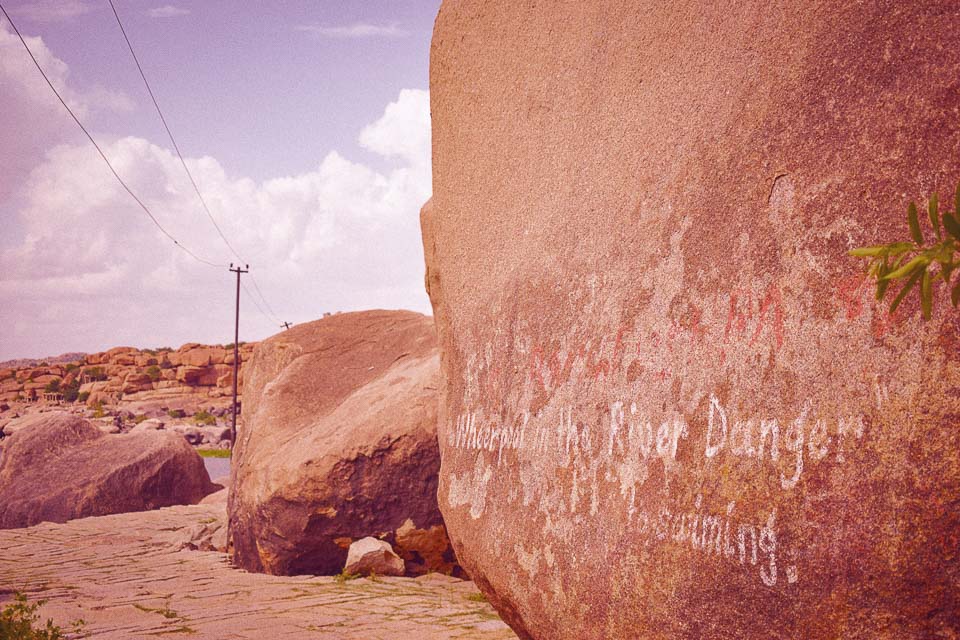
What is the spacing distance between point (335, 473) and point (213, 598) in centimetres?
104

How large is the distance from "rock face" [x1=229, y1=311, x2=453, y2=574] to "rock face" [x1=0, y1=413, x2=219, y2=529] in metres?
3.41

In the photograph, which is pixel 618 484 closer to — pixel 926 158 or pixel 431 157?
pixel 926 158

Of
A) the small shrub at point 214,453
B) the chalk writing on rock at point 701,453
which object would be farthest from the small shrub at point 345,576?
the small shrub at point 214,453

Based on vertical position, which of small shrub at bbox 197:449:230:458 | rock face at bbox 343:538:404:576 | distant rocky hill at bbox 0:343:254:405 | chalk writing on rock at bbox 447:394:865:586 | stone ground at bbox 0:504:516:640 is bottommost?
small shrub at bbox 197:449:230:458

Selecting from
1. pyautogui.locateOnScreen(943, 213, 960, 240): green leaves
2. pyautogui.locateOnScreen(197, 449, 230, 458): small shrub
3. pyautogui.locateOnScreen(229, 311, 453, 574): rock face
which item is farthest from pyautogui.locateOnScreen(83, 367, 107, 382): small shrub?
pyautogui.locateOnScreen(943, 213, 960, 240): green leaves

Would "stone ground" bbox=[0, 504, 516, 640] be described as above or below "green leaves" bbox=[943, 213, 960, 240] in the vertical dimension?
below

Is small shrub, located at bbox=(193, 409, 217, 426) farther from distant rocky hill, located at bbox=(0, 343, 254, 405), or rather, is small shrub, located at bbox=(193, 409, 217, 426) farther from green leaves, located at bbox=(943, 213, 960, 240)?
green leaves, located at bbox=(943, 213, 960, 240)

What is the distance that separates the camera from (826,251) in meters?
2.29

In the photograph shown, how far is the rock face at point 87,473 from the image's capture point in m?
8.91

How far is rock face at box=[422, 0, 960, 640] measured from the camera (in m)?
2.06

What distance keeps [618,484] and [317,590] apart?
2.86 metres

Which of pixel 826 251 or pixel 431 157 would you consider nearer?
pixel 826 251

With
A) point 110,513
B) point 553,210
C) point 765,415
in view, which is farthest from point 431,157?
point 110,513

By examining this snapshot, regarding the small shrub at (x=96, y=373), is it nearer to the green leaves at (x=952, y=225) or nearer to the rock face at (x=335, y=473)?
the rock face at (x=335, y=473)
